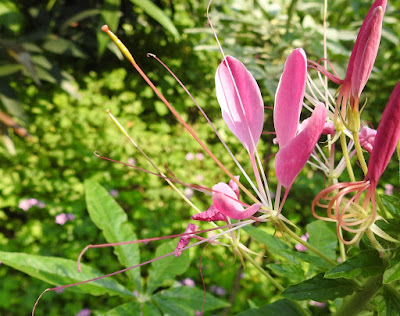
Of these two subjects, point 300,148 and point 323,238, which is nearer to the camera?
point 300,148

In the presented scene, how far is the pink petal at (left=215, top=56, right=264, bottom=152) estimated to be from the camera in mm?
355

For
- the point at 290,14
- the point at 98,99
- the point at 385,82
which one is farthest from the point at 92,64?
the point at 385,82

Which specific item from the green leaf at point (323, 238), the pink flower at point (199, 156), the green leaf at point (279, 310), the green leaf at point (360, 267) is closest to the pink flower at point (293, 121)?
the green leaf at point (360, 267)

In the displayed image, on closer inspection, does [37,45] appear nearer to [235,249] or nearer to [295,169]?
[235,249]

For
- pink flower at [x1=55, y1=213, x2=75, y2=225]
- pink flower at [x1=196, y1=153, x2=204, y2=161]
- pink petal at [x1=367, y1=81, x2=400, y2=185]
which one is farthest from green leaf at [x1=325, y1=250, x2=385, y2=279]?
pink flower at [x1=196, y1=153, x2=204, y2=161]

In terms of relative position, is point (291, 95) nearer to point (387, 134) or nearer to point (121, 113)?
point (387, 134)

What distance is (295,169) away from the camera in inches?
12.4

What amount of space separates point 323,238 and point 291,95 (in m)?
0.48

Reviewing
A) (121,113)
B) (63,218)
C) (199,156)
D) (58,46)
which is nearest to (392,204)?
(63,218)

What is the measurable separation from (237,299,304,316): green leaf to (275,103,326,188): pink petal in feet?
0.88

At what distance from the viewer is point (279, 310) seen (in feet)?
1.75

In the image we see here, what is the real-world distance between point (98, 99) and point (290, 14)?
1.29 m

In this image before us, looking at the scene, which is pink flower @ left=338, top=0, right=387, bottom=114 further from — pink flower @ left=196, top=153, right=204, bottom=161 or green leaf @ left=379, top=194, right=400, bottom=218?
pink flower @ left=196, top=153, right=204, bottom=161

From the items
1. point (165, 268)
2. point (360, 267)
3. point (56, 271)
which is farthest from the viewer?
point (165, 268)
